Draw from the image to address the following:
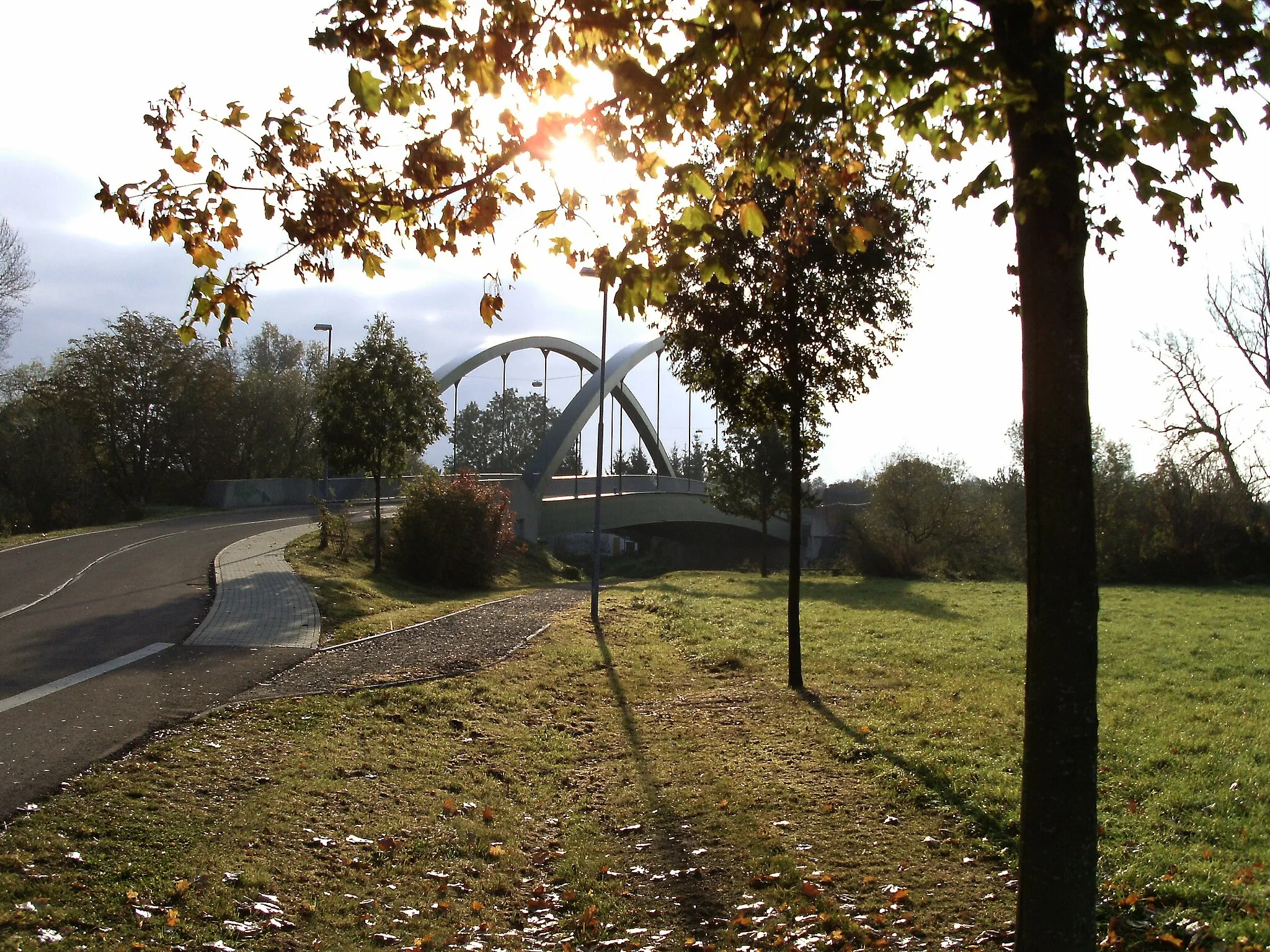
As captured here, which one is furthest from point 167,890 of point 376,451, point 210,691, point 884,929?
point 376,451

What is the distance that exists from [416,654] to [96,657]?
12.4ft

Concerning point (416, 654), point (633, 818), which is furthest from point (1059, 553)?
point (416, 654)

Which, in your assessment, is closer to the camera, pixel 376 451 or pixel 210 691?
pixel 210 691

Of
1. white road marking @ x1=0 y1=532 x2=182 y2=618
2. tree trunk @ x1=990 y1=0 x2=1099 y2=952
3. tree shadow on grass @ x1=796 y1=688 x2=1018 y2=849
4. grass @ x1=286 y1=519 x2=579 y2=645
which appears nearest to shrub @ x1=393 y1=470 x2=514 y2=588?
grass @ x1=286 y1=519 x2=579 y2=645

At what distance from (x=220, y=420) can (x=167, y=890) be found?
41150 millimetres

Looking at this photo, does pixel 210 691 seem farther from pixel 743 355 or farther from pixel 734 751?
pixel 743 355

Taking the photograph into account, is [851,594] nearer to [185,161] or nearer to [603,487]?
[185,161]

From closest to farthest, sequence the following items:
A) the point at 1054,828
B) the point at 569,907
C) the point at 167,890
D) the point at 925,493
Result: the point at 1054,828, the point at 167,890, the point at 569,907, the point at 925,493

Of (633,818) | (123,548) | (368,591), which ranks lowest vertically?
(633,818)

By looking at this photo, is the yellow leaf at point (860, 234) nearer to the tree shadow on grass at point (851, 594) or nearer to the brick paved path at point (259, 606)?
the brick paved path at point (259, 606)

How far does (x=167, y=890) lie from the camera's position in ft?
16.0

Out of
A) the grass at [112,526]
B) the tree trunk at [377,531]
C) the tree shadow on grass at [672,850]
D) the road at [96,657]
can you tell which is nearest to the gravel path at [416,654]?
the road at [96,657]

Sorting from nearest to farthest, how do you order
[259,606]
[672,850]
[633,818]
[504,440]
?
[672,850], [633,818], [259,606], [504,440]

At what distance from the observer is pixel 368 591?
1989cm
